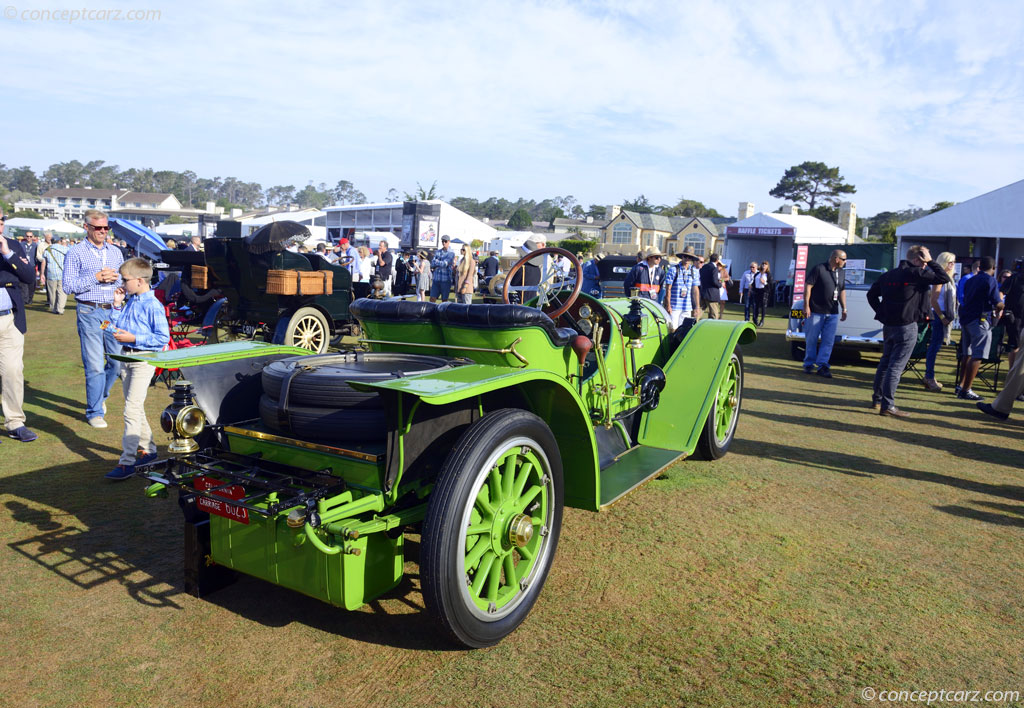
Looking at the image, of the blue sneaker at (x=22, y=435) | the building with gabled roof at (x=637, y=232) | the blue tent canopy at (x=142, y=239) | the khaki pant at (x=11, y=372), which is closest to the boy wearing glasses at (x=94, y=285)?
the khaki pant at (x=11, y=372)

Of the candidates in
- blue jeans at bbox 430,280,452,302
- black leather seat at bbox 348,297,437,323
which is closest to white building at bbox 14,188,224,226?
blue jeans at bbox 430,280,452,302

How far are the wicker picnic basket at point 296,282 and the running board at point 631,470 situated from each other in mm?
5483

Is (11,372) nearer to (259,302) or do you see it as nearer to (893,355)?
(259,302)

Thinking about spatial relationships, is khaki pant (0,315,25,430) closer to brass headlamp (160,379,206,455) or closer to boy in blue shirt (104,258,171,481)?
boy in blue shirt (104,258,171,481)

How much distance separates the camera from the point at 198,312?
9.62m

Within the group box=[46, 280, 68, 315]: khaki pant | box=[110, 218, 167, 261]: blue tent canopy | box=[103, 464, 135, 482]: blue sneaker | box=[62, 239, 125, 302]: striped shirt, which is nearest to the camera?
box=[103, 464, 135, 482]: blue sneaker

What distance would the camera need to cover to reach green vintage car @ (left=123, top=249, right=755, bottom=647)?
252cm

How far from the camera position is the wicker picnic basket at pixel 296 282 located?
8422 mm

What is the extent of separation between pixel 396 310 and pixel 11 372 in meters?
3.61

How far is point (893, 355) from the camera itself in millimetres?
6930

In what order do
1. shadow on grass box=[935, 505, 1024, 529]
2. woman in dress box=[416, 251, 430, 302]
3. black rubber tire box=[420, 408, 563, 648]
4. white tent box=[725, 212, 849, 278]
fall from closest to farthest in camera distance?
black rubber tire box=[420, 408, 563, 648] → shadow on grass box=[935, 505, 1024, 529] → woman in dress box=[416, 251, 430, 302] → white tent box=[725, 212, 849, 278]

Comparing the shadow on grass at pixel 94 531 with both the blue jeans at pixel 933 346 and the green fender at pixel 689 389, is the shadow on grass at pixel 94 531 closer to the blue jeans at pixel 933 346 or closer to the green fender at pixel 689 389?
the green fender at pixel 689 389

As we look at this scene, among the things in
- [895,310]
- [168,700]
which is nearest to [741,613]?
[168,700]

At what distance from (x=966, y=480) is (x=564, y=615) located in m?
3.78
